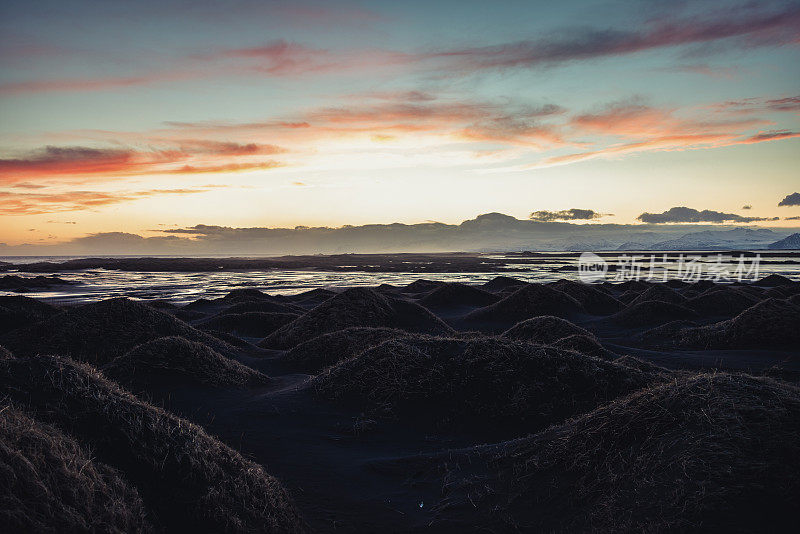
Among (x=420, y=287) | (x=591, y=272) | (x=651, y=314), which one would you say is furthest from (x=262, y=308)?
(x=591, y=272)

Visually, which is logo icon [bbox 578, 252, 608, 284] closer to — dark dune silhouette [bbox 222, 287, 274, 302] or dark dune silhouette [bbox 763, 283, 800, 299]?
dark dune silhouette [bbox 763, 283, 800, 299]

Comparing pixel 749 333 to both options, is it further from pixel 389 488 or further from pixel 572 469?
pixel 389 488

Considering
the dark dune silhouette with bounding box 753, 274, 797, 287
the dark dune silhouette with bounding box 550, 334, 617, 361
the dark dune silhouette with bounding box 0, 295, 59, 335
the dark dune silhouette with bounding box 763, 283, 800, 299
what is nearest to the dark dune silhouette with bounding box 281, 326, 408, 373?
the dark dune silhouette with bounding box 550, 334, 617, 361

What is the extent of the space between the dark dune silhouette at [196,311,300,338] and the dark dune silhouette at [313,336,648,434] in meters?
18.0

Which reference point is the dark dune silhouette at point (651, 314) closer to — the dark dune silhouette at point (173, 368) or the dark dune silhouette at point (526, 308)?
the dark dune silhouette at point (526, 308)

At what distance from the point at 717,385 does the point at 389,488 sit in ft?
18.8

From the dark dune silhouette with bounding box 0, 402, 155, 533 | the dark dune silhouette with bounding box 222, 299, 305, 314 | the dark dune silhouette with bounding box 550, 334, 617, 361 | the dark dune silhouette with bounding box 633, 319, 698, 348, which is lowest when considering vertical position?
the dark dune silhouette with bounding box 633, 319, 698, 348

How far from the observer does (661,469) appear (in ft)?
20.9

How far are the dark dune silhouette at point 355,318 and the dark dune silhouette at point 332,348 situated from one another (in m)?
4.31

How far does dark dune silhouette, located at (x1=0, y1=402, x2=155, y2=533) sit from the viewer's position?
4402 millimetres

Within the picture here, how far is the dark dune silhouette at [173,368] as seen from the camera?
44.1ft

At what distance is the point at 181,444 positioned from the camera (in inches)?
262

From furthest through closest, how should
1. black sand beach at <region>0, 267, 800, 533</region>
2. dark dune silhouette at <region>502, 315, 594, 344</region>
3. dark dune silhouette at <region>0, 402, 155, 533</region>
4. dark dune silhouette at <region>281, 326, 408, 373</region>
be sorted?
dark dune silhouette at <region>502, 315, 594, 344</region>, dark dune silhouette at <region>281, 326, 408, 373</region>, black sand beach at <region>0, 267, 800, 533</region>, dark dune silhouette at <region>0, 402, 155, 533</region>

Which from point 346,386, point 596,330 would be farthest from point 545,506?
point 596,330
